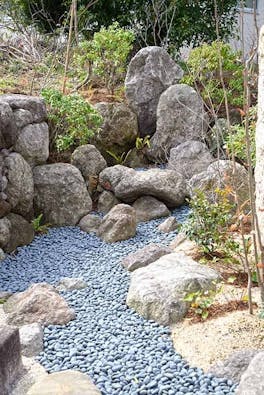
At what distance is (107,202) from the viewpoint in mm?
6867

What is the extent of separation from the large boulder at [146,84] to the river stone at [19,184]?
2722mm

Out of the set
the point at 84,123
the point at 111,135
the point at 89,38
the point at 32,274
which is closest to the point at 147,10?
the point at 89,38

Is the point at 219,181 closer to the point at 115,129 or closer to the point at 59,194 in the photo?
the point at 59,194

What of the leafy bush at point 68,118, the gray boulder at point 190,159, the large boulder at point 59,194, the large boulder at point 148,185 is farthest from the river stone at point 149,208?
the leafy bush at point 68,118

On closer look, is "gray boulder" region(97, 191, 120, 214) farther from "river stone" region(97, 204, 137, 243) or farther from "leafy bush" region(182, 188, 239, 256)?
"leafy bush" region(182, 188, 239, 256)

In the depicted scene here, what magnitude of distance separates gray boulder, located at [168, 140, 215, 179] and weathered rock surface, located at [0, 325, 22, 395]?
4.22 meters

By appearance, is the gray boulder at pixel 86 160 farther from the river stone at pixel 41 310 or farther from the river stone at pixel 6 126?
the river stone at pixel 41 310

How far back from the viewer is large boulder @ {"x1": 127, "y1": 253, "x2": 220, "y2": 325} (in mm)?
4004

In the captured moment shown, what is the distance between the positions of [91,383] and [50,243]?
Answer: 2.96m

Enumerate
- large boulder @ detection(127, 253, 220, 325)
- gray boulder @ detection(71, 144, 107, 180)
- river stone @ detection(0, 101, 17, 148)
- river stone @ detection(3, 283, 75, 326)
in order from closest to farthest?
large boulder @ detection(127, 253, 220, 325)
river stone @ detection(3, 283, 75, 326)
river stone @ detection(0, 101, 17, 148)
gray boulder @ detection(71, 144, 107, 180)

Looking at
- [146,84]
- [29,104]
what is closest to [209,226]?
[29,104]

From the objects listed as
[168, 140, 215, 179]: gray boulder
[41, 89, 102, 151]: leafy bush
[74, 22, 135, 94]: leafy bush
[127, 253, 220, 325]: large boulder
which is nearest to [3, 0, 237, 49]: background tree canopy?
[74, 22, 135, 94]: leafy bush

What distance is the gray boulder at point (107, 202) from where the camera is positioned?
22.5 ft

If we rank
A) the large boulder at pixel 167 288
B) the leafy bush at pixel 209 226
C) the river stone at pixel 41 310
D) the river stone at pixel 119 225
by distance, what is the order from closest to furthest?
the large boulder at pixel 167 288 → the river stone at pixel 41 310 → the leafy bush at pixel 209 226 → the river stone at pixel 119 225
